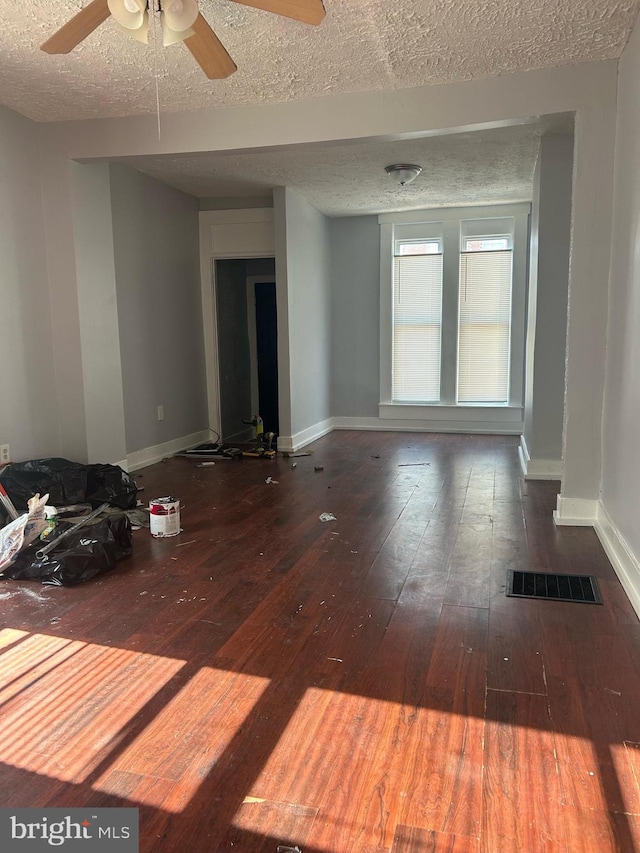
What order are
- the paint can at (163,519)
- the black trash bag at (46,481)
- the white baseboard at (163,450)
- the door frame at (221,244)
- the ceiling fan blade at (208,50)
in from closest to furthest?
the ceiling fan blade at (208,50), the paint can at (163,519), the black trash bag at (46,481), the white baseboard at (163,450), the door frame at (221,244)

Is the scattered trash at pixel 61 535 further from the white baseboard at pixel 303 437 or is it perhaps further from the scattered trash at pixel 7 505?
the white baseboard at pixel 303 437

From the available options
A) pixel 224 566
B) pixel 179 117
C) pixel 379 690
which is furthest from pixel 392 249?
pixel 379 690

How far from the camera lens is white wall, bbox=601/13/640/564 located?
104 inches

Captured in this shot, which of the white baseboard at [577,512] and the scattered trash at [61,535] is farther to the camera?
the white baseboard at [577,512]

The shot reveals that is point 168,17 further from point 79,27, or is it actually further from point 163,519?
point 163,519

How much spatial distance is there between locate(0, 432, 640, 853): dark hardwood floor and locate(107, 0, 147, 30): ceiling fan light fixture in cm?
237

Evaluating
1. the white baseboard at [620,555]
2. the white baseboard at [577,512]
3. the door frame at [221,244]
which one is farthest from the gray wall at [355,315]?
the white baseboard at [620,555]

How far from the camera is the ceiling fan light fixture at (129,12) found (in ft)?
7.34

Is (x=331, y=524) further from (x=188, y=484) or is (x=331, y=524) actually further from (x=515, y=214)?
(x=515, y=214)

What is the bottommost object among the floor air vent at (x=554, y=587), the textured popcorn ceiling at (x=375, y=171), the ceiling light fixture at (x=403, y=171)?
the floor air vent at (x=554, y=587)

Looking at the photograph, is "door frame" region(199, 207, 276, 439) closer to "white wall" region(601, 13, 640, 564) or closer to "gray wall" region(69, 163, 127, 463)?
"gray wall" region(69, 163, 127, 463)

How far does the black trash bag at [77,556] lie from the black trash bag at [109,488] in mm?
782

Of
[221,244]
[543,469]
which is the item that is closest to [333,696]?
[543,469]

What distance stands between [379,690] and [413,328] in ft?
19.3
